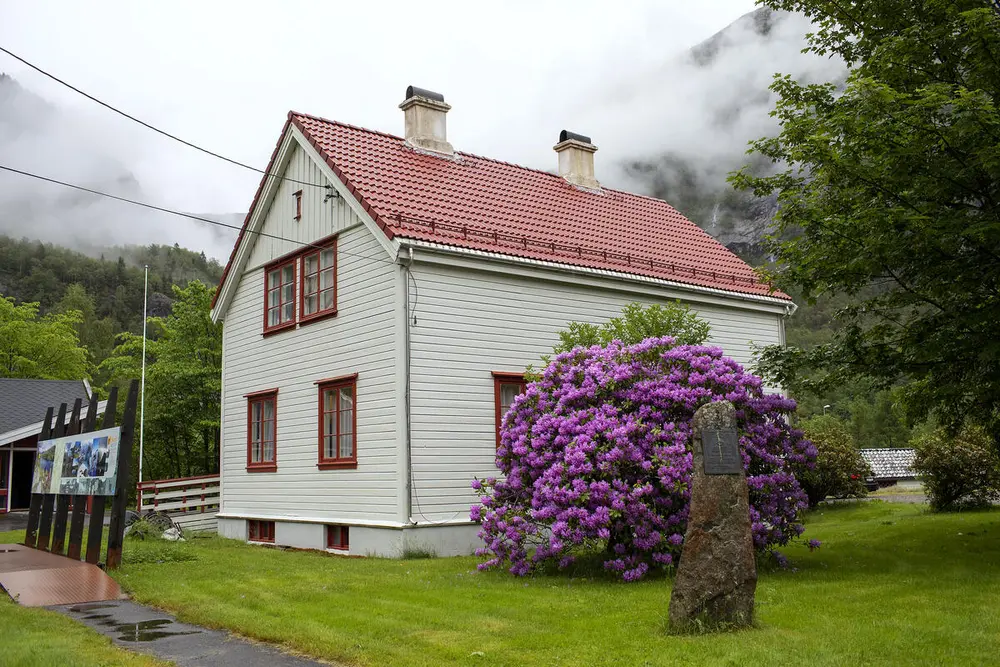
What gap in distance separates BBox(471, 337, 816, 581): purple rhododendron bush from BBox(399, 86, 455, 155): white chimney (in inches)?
358

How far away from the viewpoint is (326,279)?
1905 centimetres

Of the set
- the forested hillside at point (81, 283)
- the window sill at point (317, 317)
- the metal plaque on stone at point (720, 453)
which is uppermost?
the forested hillside at point (81, 283)

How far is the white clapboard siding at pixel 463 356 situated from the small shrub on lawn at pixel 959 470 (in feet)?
28.4

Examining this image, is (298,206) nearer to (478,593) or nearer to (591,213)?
(591,213)

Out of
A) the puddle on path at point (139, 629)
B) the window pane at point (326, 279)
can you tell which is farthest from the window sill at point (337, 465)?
the puddle on path at point (139, 629)

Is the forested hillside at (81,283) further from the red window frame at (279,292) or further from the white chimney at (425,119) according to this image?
the white chimney at (425,119)

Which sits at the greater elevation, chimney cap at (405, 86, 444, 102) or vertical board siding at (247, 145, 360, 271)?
chimney cap at (405, 86, 444, 102)

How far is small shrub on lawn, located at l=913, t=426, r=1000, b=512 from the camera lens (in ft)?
66.9

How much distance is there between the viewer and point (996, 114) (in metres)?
11.1

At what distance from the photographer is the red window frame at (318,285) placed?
18547 mm

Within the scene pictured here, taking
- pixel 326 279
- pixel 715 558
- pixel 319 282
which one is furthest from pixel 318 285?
pixel 715 558

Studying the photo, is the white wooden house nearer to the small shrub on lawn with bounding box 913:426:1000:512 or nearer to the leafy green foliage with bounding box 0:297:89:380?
the small shrub on lawn with bounding box 913:426:1000:512

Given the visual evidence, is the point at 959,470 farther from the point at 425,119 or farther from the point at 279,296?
the point at 279,296

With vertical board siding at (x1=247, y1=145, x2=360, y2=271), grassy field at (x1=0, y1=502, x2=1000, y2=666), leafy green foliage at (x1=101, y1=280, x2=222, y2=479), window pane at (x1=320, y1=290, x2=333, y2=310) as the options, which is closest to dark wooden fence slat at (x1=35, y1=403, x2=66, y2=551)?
grassy field at (x1=0, y1=502, x2=1000, y2=666)
